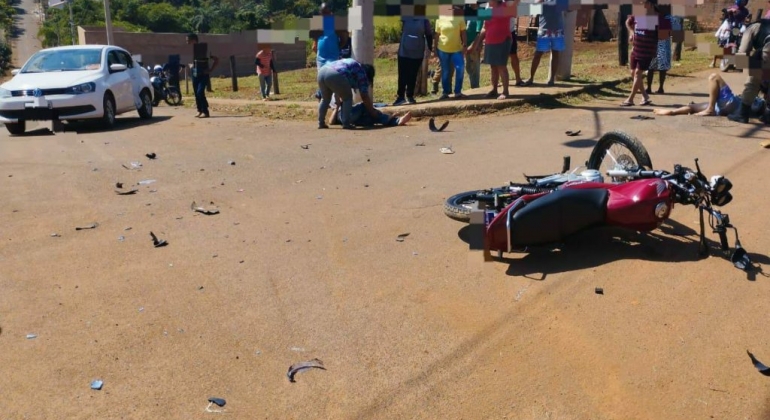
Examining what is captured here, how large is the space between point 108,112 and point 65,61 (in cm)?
139

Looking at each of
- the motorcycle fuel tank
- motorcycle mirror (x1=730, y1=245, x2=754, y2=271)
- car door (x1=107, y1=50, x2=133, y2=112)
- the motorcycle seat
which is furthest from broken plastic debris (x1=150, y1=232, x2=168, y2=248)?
car door (x1=107, y1=50, x2=133, y2=112)

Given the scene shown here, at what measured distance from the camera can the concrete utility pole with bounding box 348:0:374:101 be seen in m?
12.6

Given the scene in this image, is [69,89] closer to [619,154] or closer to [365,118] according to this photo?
[365,118]

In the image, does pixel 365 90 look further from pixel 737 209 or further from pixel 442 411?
pixel 442 411

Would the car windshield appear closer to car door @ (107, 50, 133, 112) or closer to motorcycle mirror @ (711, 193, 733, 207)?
car door @ (107, 50, 133, 112)

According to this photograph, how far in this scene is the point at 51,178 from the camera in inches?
336

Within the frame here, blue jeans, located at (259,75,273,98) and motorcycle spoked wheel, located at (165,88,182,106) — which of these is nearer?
blue jeans, located at (259,75,273,98)

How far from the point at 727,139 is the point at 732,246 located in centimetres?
474

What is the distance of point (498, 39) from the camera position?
12.7 m

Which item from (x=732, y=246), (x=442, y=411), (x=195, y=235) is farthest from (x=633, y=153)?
(x=195, y=235)

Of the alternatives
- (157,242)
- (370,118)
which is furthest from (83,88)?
(157,242)

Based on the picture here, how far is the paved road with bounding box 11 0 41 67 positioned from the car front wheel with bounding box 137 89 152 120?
43763 millimetres

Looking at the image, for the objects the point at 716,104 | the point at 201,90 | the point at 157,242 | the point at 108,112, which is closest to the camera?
the point at 157,242

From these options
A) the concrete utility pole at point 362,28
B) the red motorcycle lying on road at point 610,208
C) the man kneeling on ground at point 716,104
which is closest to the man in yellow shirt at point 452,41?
the concrete utility pole at point 362,28
